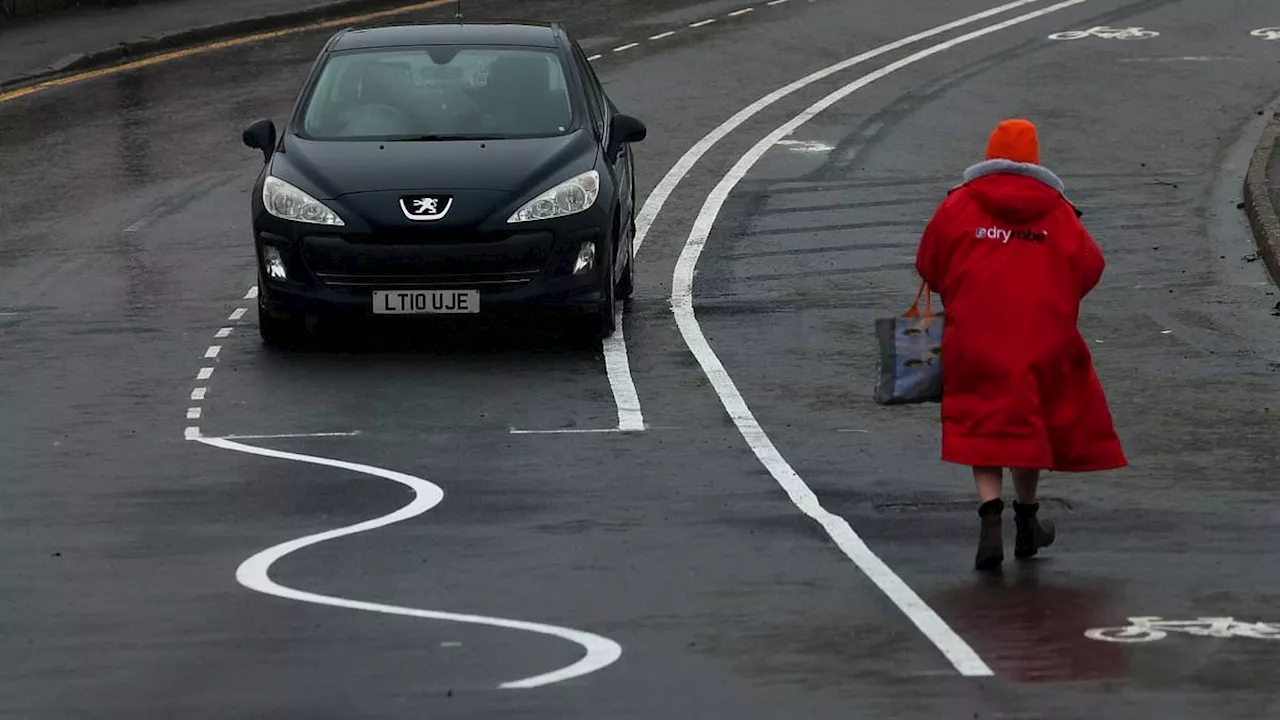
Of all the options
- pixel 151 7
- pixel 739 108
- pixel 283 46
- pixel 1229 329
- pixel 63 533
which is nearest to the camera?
pixel 63 533

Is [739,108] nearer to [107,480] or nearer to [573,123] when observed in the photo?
[573,123]

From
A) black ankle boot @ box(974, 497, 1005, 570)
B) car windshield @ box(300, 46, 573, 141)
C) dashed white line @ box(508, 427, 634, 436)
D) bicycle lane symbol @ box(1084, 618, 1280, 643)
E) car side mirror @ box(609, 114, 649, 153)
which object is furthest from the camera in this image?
car side mirror @ box(609, 114, 649, 153)

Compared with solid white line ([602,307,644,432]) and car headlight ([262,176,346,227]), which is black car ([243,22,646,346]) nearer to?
car headlight ([262,176,346,227])

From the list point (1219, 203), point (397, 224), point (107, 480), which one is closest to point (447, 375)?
point (397, 224)

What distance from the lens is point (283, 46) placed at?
29688 millimetres

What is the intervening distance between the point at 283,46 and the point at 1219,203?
12200 mm

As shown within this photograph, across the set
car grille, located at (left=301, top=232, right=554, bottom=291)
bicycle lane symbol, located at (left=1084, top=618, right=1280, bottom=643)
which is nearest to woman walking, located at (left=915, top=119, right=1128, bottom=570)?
bicycle lane symbol, located at (left=1084, top=618, right=1280, bottom=643)

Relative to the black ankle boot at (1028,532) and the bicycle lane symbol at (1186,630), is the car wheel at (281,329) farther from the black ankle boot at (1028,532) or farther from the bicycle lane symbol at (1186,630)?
the bicycle lane symbol at (1186,630)

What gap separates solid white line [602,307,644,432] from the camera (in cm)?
1343

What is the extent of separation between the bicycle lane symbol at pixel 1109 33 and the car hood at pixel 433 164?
14.7m

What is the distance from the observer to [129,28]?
30.8 m

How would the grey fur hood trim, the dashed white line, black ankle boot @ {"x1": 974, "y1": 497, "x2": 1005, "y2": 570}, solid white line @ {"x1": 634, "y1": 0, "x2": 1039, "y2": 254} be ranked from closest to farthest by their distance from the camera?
black ankle boot @ {"x1": 974, "y1": 497, "x2": 1005, "y2": 570} → the grey fur hood trim → the dashed white line → solid white line @ {"x1": 634, "y1": 0, "x2": 1039, "y2": 254}

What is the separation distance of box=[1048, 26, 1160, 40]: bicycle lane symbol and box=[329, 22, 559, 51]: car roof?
43.9 feet

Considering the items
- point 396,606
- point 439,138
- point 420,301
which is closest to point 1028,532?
point 396,606
